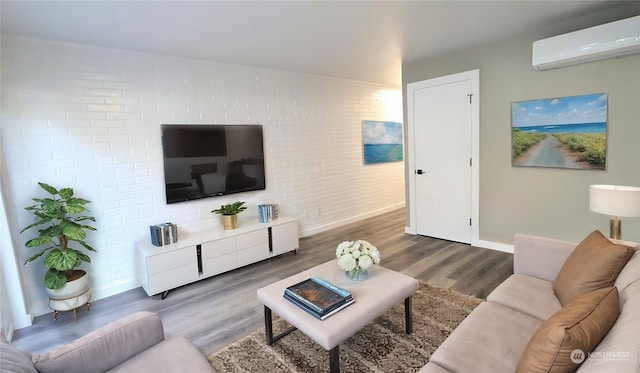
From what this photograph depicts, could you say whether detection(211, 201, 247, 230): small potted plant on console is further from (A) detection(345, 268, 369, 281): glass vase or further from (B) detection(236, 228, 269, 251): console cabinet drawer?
(A) detection(345, 268, 369, 281): glass vase

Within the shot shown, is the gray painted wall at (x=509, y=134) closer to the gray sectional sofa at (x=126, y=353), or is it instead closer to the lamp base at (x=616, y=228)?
the lamp base at (x=616, y=228)

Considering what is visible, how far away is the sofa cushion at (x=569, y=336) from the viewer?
3.34ft

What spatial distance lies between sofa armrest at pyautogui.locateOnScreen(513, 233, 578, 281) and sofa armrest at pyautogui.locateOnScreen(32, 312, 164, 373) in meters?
2.35

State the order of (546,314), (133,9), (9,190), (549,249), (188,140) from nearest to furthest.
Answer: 1. (546,314)
2. (549,249)
3. (133,9)
4. (9,190)
5. (188,140)

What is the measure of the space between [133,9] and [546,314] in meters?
3.28

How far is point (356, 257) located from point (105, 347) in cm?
142

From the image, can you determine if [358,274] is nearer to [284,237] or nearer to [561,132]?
[284,237]

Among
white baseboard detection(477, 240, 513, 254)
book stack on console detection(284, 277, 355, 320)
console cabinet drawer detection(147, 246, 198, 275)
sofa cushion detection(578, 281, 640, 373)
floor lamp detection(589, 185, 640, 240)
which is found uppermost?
floor lamp detection(589, 185, 640, 240)

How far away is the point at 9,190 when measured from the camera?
2674 mm

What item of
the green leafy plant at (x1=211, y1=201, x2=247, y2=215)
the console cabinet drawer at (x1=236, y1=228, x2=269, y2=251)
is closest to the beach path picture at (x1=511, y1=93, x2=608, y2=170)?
the console cabinet drawer at (x1=236, y1=228, x2=269, y2=251)

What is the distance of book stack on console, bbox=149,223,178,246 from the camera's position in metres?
3.19

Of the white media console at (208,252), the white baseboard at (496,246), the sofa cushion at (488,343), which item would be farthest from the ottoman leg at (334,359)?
the white baseboard at (496,246)

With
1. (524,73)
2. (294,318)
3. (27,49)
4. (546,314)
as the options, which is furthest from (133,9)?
(524,73)

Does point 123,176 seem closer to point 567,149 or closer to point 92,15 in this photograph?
point 92,15
